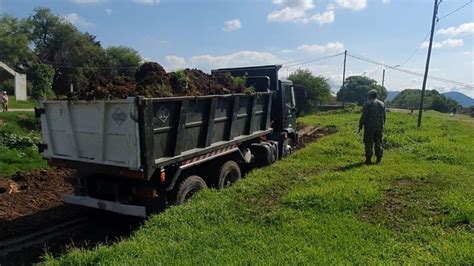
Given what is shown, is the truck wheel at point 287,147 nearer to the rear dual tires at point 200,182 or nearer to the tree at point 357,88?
the rear dual tires at point 200,182

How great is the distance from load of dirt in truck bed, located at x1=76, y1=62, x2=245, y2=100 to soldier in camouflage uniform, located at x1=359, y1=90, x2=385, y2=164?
350 centimetres

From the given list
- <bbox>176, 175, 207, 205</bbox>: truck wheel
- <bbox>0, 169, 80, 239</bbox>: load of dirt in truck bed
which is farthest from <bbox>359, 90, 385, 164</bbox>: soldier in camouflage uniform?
<bbox>0, 169, 80, 239</bbox>: load of dirt in truck bed

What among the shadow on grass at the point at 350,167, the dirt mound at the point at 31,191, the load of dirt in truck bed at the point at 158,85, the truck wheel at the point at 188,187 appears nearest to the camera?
the load of dirt in truck bed at the point at 158,85

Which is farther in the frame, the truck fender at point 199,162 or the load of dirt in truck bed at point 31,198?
the load of dirt in truck bed at point 31,198

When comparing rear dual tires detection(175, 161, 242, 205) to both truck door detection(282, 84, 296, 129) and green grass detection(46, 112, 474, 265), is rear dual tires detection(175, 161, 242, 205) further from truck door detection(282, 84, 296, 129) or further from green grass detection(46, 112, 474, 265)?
truck door detection(282, 84, 296, 129)

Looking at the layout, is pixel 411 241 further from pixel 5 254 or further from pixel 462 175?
pixel 5 254

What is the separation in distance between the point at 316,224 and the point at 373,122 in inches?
212

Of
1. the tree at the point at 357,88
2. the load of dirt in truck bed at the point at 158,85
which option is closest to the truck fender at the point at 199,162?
the load of dirt in truck bed at the point at 158,85

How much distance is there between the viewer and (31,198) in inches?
306

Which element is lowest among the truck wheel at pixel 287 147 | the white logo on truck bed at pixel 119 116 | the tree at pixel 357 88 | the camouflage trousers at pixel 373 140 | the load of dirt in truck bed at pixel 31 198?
the load of dirt in truck bed at pixel 31 198

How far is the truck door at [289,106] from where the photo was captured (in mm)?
10891

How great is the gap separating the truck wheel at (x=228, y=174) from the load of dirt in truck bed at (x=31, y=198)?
2.78 metres

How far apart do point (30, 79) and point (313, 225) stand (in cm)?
5211

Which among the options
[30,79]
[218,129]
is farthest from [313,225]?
[30,79]
